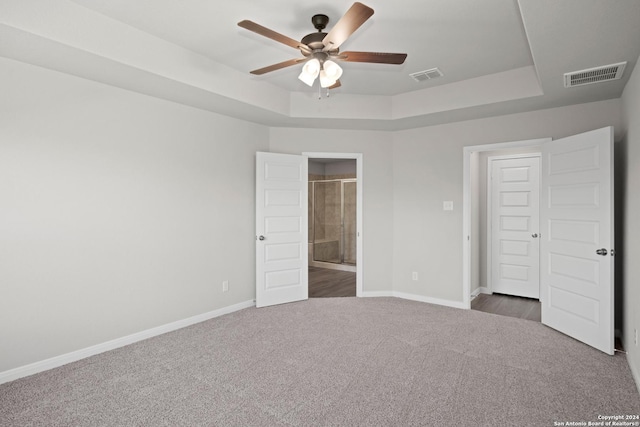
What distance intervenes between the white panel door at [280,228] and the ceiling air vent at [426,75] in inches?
69.6

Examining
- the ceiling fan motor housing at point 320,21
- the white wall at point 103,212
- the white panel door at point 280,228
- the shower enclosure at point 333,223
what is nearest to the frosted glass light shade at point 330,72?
the ceiling fan motor housing at point 320,21

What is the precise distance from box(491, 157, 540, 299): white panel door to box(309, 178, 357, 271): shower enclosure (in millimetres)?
2836

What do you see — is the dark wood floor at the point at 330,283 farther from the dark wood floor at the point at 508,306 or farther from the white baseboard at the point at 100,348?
the dark wood floor at the point at 508,306

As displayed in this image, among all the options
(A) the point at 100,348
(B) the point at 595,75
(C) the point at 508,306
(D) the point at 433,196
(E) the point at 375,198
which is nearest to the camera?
(B) the point at 595,75

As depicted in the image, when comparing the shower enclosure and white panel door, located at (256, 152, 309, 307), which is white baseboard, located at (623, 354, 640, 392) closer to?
white panel door, located at (256, 152, 309, 307)

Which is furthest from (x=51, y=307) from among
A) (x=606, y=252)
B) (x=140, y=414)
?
(x=606, y=252)

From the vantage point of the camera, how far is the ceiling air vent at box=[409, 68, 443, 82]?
3590 millimetres

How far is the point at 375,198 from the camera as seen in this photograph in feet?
16.4

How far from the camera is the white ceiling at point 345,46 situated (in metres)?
2.28

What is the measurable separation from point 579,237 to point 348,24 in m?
2.94

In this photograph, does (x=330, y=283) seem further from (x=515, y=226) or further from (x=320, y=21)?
(x=320, y=21)

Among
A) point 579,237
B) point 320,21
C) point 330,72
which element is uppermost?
point 320,21

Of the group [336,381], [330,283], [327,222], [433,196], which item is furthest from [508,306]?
[327,222]

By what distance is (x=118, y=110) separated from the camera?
3230mm
